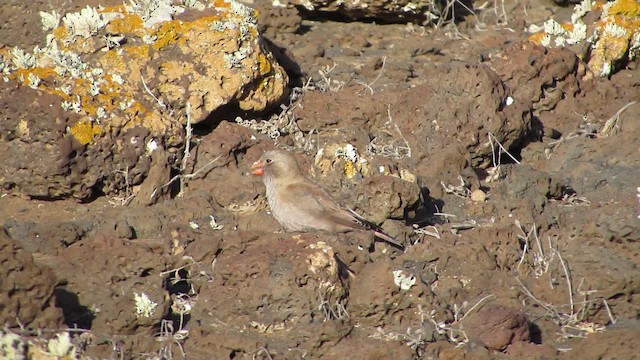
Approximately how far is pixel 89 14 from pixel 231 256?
358 centimetres

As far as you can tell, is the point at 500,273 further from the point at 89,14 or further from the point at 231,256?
the point at 89,14

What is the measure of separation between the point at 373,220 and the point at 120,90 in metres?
2.75

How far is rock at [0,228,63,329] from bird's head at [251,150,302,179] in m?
2.99

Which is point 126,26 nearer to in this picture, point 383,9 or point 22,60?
point 22,60

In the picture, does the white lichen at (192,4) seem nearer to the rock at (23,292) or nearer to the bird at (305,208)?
the bird at (305,208)

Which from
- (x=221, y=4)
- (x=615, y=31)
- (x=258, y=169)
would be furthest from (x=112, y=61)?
(x=615, y=31)

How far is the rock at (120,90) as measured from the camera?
30.6 ft

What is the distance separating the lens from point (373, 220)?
9102 mm

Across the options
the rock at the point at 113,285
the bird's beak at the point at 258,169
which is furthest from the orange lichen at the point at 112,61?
the rock at the point at 113,285

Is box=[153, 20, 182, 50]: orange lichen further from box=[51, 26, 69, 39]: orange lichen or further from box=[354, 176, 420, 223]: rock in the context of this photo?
box=[354, 176, 420, 223]: rock

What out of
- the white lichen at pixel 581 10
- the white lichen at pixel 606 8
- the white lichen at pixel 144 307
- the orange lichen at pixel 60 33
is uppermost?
the orange lichen at pixel 60 33

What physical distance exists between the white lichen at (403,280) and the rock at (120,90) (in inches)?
107

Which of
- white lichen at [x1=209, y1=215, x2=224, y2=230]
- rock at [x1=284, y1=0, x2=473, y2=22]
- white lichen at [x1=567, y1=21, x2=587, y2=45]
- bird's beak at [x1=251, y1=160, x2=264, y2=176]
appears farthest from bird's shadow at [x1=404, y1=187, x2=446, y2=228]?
rock at [x1=284, y1=0, x2=473, y2=22]

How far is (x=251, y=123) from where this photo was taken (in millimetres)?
10930
